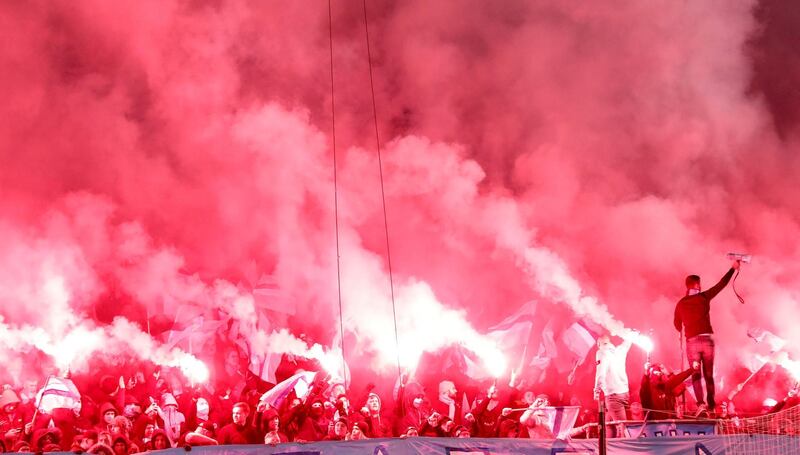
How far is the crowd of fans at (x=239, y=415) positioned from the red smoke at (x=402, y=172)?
2.62 m

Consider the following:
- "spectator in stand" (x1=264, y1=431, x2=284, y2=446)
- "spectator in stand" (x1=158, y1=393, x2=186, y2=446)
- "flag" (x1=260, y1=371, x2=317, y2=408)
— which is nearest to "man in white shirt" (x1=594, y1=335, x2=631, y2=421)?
"spectator in stand" (x1=264, y1=431, x2=284, y2=446)

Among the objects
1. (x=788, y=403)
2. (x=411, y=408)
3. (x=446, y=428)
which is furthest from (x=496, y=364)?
(x=446, y=428)

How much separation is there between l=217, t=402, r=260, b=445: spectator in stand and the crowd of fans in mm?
11

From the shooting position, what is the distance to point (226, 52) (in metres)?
19.0

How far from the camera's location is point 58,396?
13.0m

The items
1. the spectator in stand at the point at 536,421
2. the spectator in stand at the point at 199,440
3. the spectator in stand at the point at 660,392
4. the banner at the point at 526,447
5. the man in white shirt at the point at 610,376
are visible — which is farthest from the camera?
the man in white shirt at the point at 610,376

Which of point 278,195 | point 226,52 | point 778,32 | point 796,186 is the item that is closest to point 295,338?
point 278,195

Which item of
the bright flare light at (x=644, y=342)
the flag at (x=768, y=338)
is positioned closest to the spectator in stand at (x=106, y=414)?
the bright flare light at (x=644, y=342)

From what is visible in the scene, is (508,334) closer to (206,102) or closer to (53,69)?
(206,102)

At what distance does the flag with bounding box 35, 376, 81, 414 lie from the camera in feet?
42.0

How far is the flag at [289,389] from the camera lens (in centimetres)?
1414

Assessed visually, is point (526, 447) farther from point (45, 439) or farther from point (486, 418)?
point (45, 439)

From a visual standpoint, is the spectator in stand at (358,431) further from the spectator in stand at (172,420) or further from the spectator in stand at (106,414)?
the spectator in stand at (106,414)

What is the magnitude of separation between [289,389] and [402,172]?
6269 millimetres
